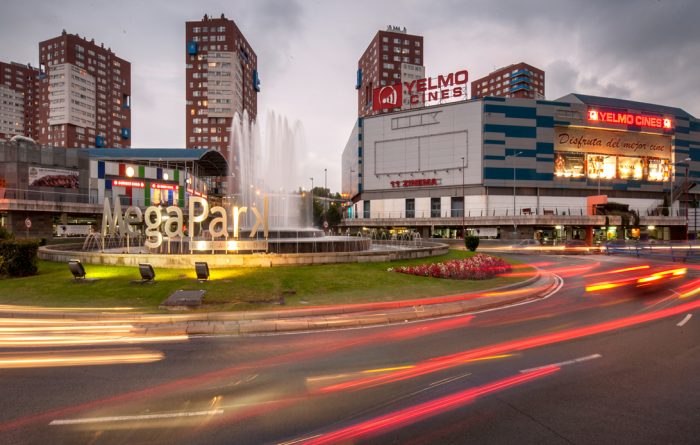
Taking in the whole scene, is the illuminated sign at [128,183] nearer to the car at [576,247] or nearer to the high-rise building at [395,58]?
the car at [576,247]

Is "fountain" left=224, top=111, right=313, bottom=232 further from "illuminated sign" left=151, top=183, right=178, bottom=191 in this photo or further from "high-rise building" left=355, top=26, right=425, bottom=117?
"high-rise building" left=355, top=26, right=425, bottom=117

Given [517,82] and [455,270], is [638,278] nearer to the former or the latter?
[455,270]

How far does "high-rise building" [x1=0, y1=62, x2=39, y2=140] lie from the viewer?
5822 inches

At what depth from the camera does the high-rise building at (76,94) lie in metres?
128

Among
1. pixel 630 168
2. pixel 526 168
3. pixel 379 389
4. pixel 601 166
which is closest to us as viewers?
pixel 379 389

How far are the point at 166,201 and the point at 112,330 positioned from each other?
61861 millimetres

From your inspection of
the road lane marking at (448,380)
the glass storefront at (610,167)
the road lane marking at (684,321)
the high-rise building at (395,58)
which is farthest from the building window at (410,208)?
the road lane marking at (448,380)

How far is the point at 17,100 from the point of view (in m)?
152

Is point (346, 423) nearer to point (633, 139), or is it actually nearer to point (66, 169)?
point (66, 169)

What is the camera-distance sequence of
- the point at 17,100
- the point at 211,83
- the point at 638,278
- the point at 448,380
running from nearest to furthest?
the point at 448,380 < the point at 638,278 < the point at 211,83 < the point at 17,100

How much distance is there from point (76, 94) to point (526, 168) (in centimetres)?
14982

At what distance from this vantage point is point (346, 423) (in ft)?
16.8

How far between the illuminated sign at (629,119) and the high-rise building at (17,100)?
199 metres

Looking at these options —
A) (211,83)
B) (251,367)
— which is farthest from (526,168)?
(211,83)
